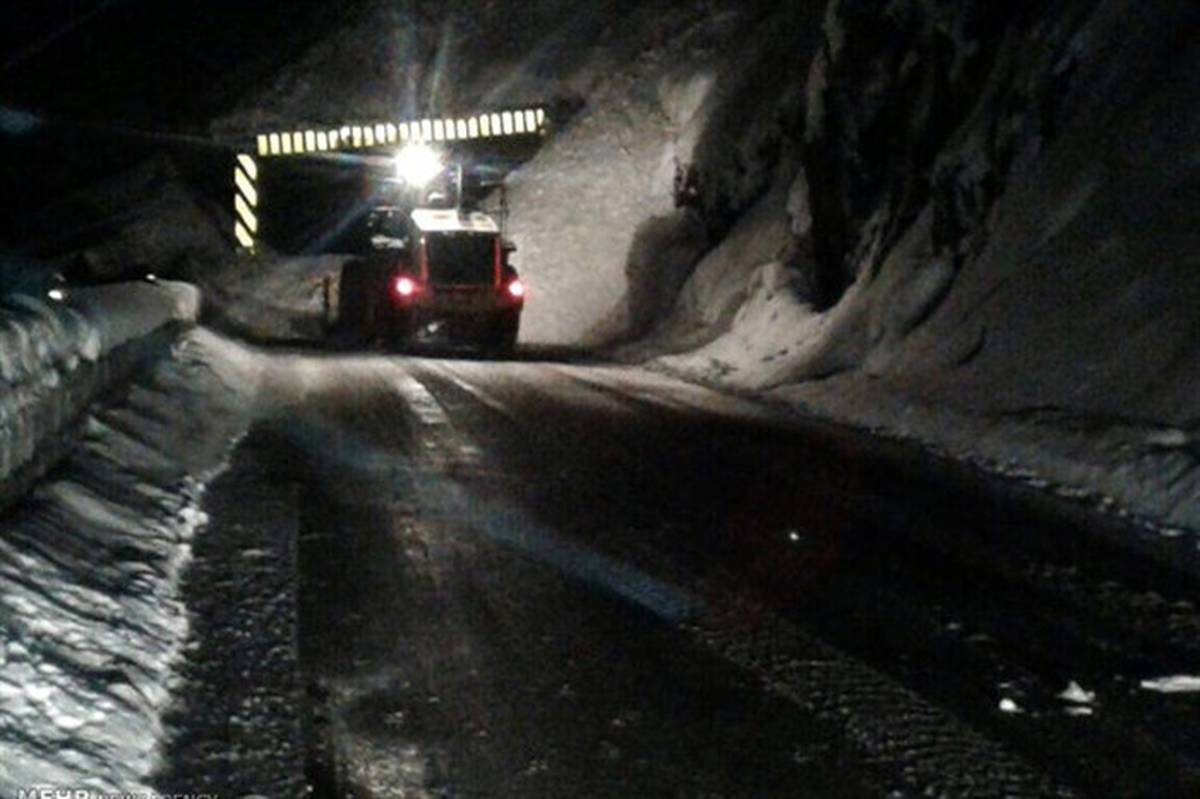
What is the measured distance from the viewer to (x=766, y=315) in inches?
1089

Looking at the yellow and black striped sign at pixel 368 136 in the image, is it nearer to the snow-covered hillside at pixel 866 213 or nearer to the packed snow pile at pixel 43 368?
the snow-covered hillside at pixel 866 213

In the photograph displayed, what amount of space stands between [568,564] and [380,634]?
1856 millimetres

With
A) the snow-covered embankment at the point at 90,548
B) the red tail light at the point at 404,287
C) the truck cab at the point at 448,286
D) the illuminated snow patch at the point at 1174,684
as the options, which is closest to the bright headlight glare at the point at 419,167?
the truck cab at the point at 448,286

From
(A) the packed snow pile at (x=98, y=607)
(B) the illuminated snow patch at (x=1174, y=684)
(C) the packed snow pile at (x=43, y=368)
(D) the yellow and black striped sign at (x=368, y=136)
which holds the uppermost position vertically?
(D) the yellow and black striped sign at (x=368, y=136)

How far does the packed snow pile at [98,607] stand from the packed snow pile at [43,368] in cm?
28

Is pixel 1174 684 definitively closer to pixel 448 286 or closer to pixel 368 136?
pixel 448 286

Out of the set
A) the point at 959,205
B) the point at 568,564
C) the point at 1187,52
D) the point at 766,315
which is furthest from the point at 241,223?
the point at 568,564

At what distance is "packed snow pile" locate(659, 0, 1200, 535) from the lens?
14.8 meters

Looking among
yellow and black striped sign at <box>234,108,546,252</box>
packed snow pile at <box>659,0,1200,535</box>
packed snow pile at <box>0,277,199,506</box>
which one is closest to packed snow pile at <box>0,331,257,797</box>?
packed snow pile at <box>0,277,199,506</box>

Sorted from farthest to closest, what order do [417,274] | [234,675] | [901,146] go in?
[417,274]
[901,146]
[234,675]

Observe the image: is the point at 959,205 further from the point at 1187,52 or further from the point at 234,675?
the point at 234,675

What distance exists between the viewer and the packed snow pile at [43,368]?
341 inches

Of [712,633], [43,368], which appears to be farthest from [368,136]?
[712,633]

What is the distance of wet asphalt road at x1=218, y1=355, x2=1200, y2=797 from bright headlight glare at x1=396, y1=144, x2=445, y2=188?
24.7 meters
